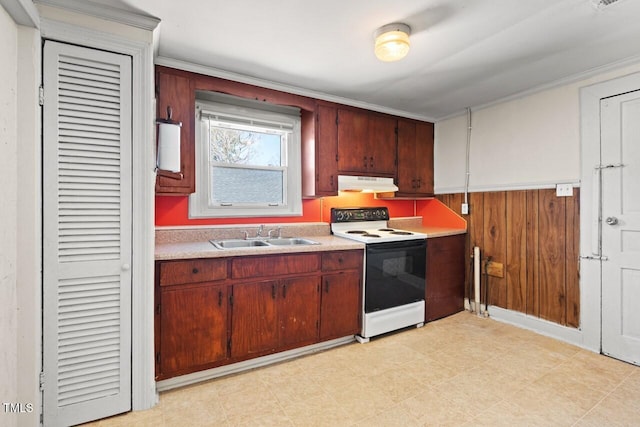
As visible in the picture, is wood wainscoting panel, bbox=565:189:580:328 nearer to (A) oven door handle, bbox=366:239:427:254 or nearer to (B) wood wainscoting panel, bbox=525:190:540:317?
(B) wood wainscoting panel, bbox=525:190:540:317

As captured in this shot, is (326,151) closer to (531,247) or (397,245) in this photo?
(397,245)

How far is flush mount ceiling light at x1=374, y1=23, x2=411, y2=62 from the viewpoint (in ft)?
6.14

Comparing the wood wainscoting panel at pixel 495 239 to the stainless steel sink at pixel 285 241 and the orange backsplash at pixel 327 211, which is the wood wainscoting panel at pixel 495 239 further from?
the stainless steel sink at pixel 285 241

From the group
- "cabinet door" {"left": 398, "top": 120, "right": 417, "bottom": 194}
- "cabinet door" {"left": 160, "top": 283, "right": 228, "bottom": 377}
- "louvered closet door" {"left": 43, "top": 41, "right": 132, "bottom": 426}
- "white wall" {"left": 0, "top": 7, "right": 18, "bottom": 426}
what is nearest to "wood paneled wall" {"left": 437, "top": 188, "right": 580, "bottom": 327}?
"cabinet door" {"left": 398, "top": 120, "right": 417, "bottom": 194}

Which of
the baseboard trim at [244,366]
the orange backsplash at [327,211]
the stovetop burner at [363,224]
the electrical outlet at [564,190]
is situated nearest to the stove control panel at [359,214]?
the stovetop burner at [363,224]

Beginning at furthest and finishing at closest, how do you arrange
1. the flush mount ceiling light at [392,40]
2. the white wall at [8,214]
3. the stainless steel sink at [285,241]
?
the stainless steel sink at [285,241] → the flush mount ceiling light at [392,40] → the white wall at [8,214]

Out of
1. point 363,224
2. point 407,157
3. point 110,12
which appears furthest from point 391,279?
point 110,12

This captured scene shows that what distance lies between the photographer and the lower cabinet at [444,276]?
316cm

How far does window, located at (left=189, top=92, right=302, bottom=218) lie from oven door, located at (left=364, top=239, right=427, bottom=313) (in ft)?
3.09

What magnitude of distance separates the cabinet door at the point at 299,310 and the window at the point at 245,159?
88 centimetres

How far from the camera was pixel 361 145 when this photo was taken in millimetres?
3188

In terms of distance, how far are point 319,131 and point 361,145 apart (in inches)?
19.6

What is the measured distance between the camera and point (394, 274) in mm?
2842

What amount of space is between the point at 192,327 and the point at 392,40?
2.21 m
